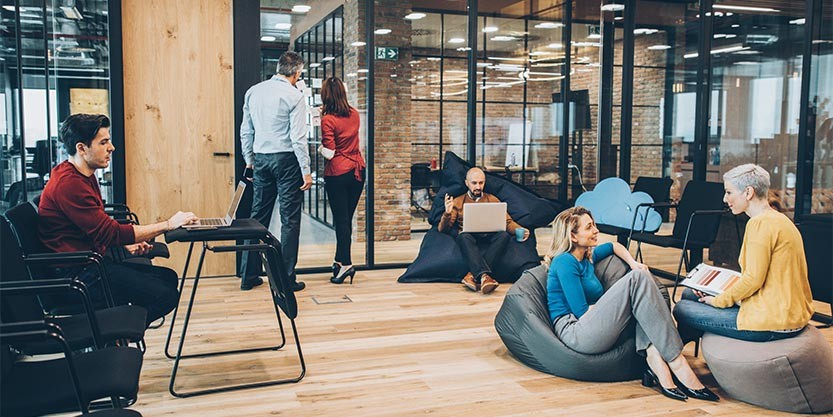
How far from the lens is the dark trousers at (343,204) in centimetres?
674

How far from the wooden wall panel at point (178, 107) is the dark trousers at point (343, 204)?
935 millimetres

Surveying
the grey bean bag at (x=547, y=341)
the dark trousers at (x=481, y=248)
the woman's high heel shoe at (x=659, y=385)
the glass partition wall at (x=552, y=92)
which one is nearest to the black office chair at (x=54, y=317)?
the grey bean bag at (x=547, y=341)

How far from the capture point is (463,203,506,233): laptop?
653cm

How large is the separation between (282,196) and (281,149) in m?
0.39

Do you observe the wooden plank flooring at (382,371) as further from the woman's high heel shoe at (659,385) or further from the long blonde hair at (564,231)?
the long blonde hair at (564,231)

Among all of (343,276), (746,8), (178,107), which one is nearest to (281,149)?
(178,107)

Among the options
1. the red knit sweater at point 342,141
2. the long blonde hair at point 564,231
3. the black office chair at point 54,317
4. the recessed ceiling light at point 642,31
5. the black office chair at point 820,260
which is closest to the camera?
the black office chair at point 54,317

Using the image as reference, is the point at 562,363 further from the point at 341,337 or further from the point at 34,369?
the point at 34,369

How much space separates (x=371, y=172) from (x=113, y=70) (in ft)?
8.29

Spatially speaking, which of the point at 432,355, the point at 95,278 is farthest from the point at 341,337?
the point at 95,278

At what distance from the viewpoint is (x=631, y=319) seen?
398 cm

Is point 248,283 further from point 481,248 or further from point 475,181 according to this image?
point 475,181

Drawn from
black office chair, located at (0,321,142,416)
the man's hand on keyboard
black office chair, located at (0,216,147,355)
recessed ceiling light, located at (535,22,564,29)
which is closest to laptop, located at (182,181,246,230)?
the man's hand on keyboard

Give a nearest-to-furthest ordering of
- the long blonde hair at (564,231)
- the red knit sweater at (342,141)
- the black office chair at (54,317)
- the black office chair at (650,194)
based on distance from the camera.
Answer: the black office chair at (54,317) < the long blonde hair at (564,231) < the red knit sweater at (342,141) < the black office chair at (650,194)
